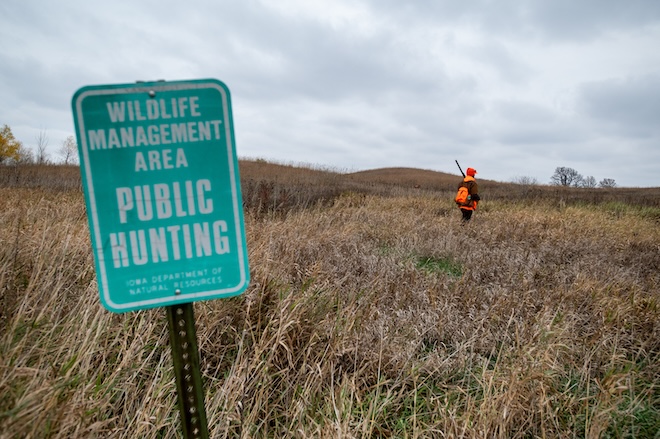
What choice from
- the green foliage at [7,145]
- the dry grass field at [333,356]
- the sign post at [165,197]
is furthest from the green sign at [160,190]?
the green foliage at [7,145]

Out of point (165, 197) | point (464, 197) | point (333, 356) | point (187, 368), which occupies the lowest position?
point (333, 356)

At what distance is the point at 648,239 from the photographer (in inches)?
342

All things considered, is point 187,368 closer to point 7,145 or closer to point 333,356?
point 333,356

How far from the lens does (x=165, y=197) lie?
140 cm

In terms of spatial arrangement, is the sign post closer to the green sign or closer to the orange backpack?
the green sign

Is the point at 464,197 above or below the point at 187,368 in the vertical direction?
above

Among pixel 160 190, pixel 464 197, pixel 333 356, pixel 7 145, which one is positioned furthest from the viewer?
pixel 7 145

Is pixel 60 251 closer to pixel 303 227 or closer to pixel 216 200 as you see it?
pixel 216 200

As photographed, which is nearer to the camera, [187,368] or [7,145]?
[187,368]

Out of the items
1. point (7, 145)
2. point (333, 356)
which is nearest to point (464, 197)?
point (333, 356)

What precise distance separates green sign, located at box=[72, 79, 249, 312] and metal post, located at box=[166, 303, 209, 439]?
92 millimetres

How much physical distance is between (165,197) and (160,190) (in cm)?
3

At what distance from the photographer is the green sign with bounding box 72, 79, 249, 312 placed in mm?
1361

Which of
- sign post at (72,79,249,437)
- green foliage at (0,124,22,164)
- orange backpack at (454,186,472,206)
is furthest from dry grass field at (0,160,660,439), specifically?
green foliage at (0,124,22,164)
